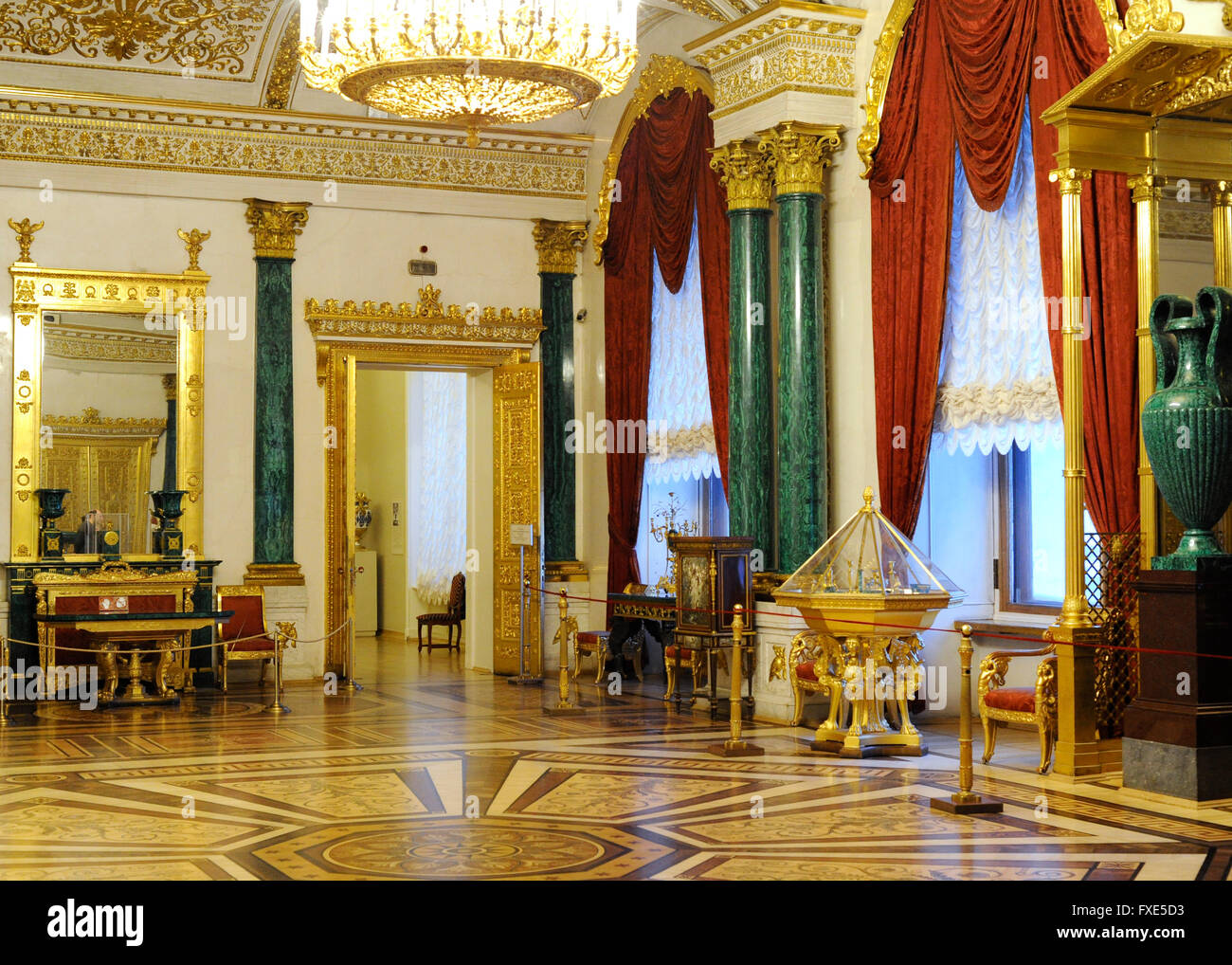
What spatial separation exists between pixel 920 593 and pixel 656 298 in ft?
15.7

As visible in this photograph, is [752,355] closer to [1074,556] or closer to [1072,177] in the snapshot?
[1072,177]

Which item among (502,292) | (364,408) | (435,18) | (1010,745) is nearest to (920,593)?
(1010,745)

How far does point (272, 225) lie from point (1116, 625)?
7.84m

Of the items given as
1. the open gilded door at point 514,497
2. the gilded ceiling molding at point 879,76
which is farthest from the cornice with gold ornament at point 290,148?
the gilded ceiling molding at point 879,76

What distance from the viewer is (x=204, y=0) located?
38.2 ft

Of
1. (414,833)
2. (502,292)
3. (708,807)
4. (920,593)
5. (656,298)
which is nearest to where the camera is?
(414,833)

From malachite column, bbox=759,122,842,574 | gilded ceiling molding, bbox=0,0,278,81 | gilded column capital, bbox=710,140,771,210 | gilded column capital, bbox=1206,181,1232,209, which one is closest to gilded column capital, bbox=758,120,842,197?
malachite column, bbox=759,122,842,574

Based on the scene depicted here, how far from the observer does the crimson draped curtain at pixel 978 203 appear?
25.1ft

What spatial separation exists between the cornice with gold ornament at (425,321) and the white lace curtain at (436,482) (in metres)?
2.92

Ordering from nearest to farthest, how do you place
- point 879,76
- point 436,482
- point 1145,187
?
1. point 1145,187
2. point 879,76
3. point 436,482

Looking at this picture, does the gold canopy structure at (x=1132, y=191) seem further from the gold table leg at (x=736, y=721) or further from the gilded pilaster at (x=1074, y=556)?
the gold table leg at (x=736, y=721)

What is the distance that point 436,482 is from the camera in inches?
660

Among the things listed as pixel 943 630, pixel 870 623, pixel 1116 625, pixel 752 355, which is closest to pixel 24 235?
pixel 752 355

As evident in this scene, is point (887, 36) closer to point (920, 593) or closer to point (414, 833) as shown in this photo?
point (920, 593)
